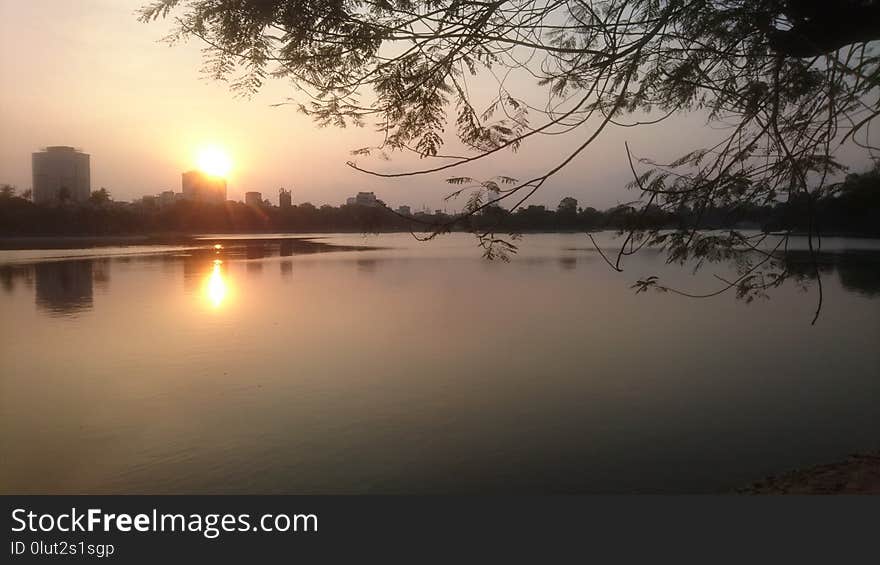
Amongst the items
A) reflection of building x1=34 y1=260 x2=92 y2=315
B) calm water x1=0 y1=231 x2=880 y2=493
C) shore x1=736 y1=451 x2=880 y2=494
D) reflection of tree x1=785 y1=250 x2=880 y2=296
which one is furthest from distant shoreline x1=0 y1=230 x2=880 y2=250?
shore x1=736 y1=451 x2=880 y2=494

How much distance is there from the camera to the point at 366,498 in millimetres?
3369

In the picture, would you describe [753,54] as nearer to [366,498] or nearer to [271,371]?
[366,498]

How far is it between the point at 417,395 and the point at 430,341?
2885 mm

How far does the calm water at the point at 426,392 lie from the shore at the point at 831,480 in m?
0.36

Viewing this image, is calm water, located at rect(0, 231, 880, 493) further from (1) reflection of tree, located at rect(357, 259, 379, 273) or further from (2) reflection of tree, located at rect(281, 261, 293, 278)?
Answer: (1) reflection of tree, located at rect(357, 259, 379, 273)

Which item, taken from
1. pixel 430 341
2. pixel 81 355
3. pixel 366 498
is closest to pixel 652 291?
pixel 430 341

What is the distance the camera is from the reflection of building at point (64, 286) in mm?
12336

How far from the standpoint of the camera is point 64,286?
15359mm

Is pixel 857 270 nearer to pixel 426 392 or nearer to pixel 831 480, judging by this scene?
pixel 426 392

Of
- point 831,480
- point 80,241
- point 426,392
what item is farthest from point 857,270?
point 80,241

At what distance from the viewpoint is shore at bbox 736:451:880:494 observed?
3504 mm

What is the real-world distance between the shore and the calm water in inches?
14.2

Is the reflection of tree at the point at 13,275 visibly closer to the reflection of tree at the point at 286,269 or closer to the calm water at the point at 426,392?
the calm water at the point at 426,392

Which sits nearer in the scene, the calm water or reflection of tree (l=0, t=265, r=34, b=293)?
the calm water
